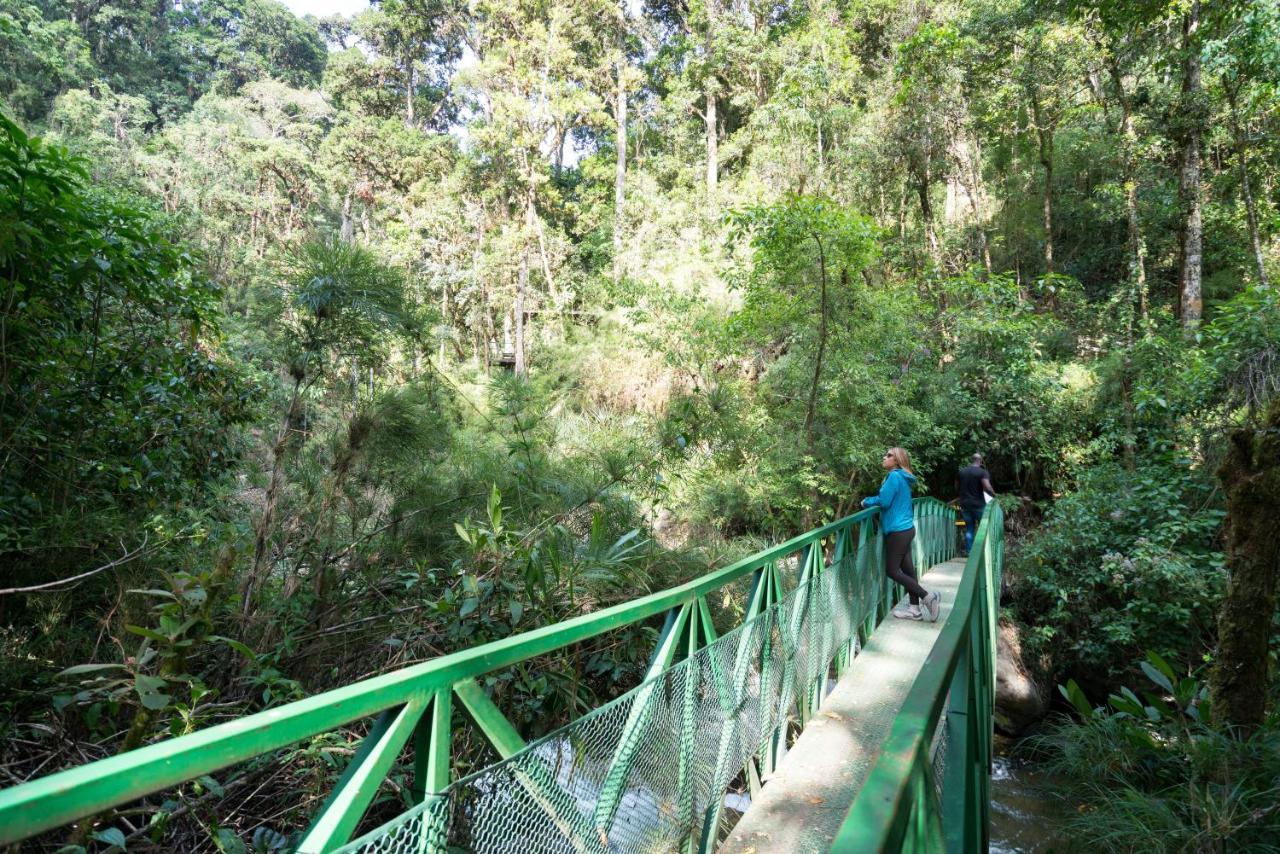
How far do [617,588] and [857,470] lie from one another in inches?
245

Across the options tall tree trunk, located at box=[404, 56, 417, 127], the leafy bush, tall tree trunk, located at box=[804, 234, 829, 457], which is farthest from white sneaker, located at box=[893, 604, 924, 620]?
tall tree trunk, located at box=[404, 56, 417, 127]

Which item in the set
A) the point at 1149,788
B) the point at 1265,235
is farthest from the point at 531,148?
the point at 1149,788

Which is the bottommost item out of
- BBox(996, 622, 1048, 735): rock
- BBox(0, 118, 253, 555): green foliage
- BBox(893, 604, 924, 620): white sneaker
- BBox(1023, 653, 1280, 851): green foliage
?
BBox(996, 622, 1048, 735): rock

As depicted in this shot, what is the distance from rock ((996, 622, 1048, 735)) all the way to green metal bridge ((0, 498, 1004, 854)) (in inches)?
188

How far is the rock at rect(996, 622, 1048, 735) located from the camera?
8.07 meters

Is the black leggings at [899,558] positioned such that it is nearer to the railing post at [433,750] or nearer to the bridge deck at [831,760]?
the bridge deck at [831,760]

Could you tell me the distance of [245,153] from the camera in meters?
27.0

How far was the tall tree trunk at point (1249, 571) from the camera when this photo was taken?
426 centimetres

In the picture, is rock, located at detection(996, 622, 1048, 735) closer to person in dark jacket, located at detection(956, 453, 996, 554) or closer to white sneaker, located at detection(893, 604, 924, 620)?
person in dark jacket, located at detection(956, 453, 996, 554)

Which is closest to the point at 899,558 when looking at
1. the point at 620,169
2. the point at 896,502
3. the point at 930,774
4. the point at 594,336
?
the point at 896,502

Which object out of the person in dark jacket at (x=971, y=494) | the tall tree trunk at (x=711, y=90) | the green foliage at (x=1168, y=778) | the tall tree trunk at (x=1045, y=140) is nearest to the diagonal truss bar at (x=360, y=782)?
the green foliage at (x=1168, y=778)

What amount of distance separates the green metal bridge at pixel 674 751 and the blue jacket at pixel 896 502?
134 centimetres

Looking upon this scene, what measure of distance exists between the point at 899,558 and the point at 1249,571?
2209 millimetres

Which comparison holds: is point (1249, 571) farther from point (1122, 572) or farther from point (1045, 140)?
point (1045, 140)
